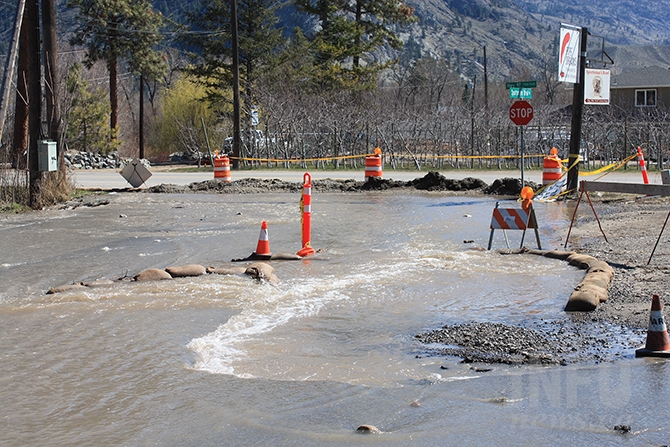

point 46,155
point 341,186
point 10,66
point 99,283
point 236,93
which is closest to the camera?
point 99,283

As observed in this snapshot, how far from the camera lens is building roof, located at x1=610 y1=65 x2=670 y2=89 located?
2462 inches

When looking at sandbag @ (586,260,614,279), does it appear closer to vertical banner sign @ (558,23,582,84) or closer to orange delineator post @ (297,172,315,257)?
orange delineator post @ (297,172,315,257)

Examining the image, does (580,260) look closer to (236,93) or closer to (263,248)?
(263,248)

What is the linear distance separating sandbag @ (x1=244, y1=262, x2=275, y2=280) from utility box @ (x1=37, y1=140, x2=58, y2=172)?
11.2 metres

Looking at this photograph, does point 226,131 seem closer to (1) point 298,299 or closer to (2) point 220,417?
(1) point 298,299

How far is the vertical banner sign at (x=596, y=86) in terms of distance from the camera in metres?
26.5

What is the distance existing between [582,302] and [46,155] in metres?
15.7

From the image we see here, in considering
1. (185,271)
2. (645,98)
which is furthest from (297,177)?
(645,98)

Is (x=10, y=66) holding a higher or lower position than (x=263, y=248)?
higher

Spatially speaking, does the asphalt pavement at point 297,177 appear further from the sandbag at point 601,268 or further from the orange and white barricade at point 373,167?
the sandbag at point 601,268

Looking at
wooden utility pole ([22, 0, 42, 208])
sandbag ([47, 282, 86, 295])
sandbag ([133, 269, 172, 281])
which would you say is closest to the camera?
sandbag ([47, 282, 86, 295])

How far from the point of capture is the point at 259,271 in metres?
11.2

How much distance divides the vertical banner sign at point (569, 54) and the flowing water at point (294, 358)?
35.8ft

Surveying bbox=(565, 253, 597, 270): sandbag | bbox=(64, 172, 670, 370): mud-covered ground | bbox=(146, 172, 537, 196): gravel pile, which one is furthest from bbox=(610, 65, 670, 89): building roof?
bbox=(565, 253, 597, 270): sandbag
